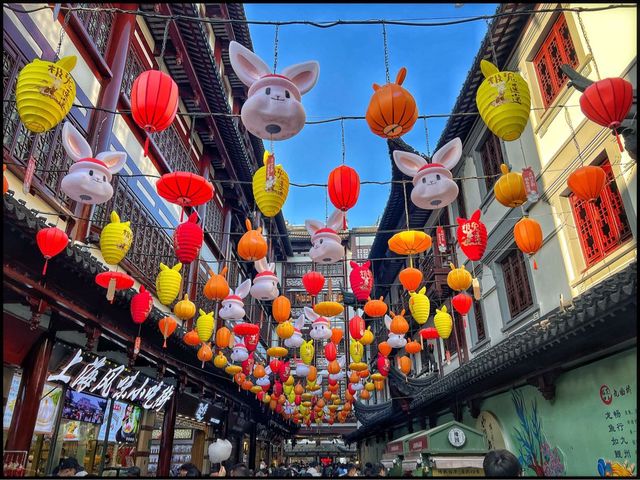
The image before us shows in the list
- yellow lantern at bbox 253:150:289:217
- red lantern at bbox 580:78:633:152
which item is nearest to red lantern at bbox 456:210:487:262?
red lantern at bbox 580:78:633:152

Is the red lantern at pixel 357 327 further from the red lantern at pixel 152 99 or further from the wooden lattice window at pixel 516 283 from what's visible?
the red lantern at pixel 152 99

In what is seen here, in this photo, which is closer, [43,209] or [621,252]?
[621,252]

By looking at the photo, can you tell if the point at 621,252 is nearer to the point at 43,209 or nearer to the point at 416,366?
the point at 43,209

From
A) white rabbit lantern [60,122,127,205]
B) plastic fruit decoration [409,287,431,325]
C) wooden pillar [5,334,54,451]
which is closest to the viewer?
white rabbit lantern [60,122,127,205]

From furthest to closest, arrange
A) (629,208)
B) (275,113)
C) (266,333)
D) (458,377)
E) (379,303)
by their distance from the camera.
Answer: (266,333), (379,303), (458,377), (629,208), (275,113)

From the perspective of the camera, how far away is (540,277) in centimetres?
1059

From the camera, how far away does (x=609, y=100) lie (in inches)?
199

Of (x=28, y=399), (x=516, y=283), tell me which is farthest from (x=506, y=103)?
(x=28, y=399)

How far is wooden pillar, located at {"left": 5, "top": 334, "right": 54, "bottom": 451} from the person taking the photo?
737 cm

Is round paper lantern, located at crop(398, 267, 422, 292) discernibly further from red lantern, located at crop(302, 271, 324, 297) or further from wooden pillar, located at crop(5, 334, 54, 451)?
wooden pillar, located at crop(5, 334, 54, 451)

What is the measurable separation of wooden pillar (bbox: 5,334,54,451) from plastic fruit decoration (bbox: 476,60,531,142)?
8.38 meters

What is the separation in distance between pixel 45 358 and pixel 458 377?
938 centimetres

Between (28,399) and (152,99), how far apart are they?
18.7 ft

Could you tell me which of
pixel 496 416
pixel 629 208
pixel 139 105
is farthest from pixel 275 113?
pixel 496 416
